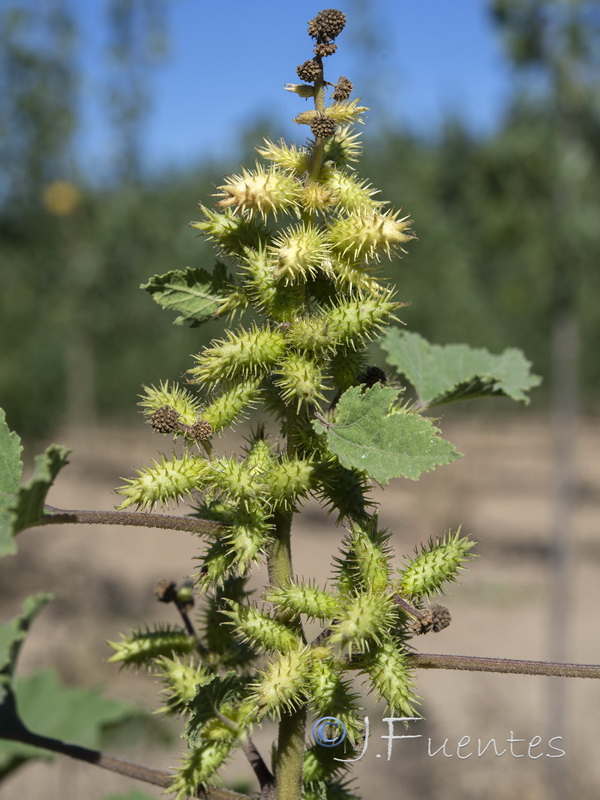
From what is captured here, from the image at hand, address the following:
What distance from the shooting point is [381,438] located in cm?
98

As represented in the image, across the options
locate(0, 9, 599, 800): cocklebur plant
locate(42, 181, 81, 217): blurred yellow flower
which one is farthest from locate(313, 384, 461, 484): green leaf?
locate(42, 181, 81, 217): blurred yellow flower

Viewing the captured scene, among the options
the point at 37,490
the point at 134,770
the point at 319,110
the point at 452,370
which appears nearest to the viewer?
the point at 37,490

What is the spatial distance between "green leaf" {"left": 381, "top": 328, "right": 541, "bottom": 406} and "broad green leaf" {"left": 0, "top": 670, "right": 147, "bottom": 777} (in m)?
1.13

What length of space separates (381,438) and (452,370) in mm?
639

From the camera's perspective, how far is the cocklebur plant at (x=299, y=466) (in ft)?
3.22

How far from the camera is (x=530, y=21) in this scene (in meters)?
4.72

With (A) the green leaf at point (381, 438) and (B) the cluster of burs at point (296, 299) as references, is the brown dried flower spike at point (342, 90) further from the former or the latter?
(A) the green leaf at point (381, 438)

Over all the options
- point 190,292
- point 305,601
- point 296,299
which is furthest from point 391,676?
point 190,292

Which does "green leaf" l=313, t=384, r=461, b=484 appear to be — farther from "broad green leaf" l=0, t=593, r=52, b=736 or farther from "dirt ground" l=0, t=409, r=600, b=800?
"dirt ground" l=0, t=409, r=600, b=800

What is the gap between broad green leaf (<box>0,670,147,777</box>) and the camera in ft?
6.70

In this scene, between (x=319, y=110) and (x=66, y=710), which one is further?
(x=66, y=710)

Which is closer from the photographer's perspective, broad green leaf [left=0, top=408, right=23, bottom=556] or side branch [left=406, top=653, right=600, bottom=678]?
side branch [left=406, top=653, right=600, bottom=678]

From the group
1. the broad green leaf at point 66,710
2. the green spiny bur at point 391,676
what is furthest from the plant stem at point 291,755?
the broad green leaf at point 66,710

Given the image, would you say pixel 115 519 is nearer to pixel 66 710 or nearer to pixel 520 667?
pixel 520 667
